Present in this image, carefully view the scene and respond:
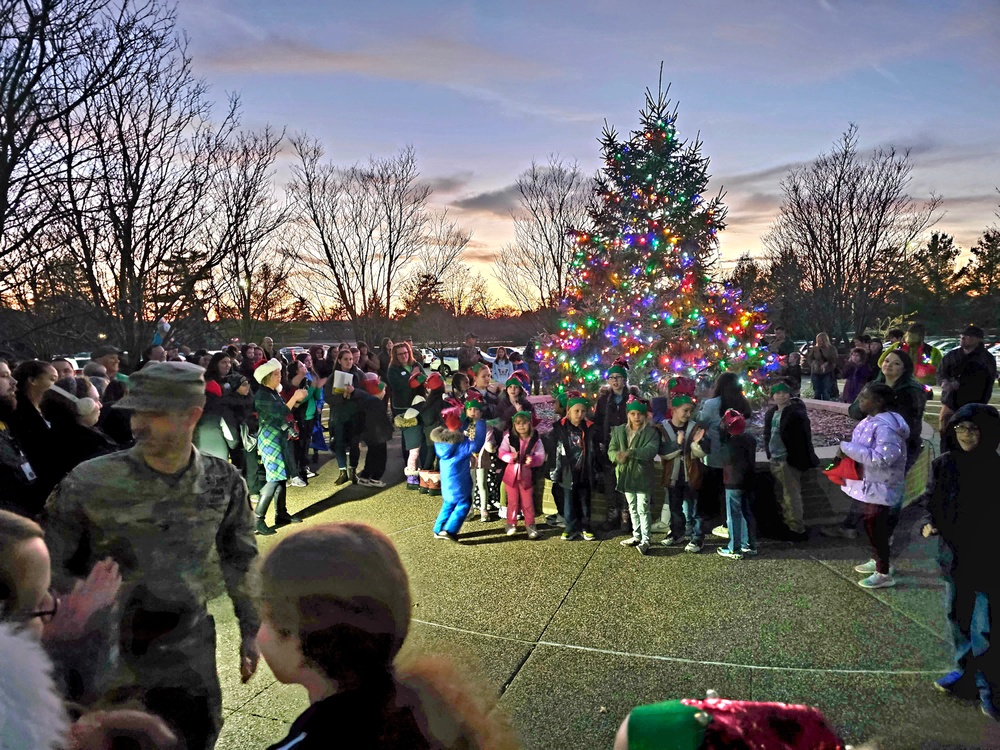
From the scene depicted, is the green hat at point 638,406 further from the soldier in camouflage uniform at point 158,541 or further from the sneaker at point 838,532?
the soldier in camouflage uniform at point 158,541

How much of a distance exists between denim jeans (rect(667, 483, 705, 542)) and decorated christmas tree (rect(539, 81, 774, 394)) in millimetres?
3982

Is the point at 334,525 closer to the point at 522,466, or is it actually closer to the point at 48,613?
the point at 48,613

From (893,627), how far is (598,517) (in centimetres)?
326

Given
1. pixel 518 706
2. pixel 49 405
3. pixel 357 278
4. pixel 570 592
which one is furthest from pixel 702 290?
pixel 357 278

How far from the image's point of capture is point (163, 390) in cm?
222

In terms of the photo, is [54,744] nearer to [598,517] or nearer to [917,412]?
[598,517]

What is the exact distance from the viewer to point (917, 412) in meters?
6.49

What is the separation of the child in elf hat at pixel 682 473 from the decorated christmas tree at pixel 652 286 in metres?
3.76

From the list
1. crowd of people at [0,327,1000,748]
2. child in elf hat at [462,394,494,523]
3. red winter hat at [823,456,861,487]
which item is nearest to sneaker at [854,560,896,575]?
crowd of people at [0,327,1000,748]

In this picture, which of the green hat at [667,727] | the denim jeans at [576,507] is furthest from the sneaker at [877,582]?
the green hat at [667,727]

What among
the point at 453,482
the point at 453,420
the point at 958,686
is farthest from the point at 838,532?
the point at 453,420

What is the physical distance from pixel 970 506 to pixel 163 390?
4.17 meters

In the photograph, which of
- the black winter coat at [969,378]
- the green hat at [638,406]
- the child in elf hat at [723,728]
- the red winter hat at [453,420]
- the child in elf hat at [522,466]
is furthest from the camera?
the black winter coat at [969,378]

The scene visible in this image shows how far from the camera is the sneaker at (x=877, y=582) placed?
5184 mm
